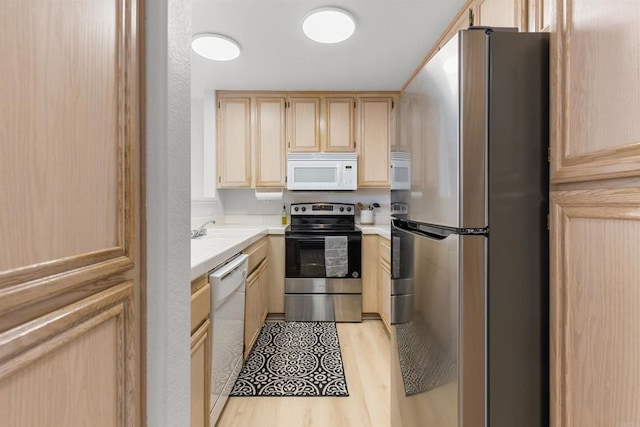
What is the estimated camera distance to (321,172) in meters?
3.30

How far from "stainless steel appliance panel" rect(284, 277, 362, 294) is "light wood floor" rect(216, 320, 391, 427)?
905mm

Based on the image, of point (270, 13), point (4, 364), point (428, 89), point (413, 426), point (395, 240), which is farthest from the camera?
point (270, 13)

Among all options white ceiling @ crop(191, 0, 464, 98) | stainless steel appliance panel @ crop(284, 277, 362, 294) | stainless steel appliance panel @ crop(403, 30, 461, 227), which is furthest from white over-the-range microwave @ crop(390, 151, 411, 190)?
stainless steel appliance panel @ crop(284, 277, 362, 294)

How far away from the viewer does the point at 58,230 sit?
18.2 inches

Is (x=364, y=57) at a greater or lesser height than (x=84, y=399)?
greater

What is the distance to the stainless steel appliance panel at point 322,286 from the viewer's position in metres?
3.02

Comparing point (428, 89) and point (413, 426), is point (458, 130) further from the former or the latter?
point (413, 426)

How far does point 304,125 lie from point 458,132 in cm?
264

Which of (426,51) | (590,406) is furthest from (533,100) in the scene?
(426,51)

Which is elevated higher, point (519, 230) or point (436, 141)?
point (436, 141)

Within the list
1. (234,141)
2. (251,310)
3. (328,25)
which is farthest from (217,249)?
(234,141)

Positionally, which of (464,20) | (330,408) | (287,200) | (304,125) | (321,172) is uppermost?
(464,20)

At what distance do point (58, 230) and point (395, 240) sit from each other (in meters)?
1.31

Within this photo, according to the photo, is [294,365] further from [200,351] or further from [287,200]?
[287,200]
